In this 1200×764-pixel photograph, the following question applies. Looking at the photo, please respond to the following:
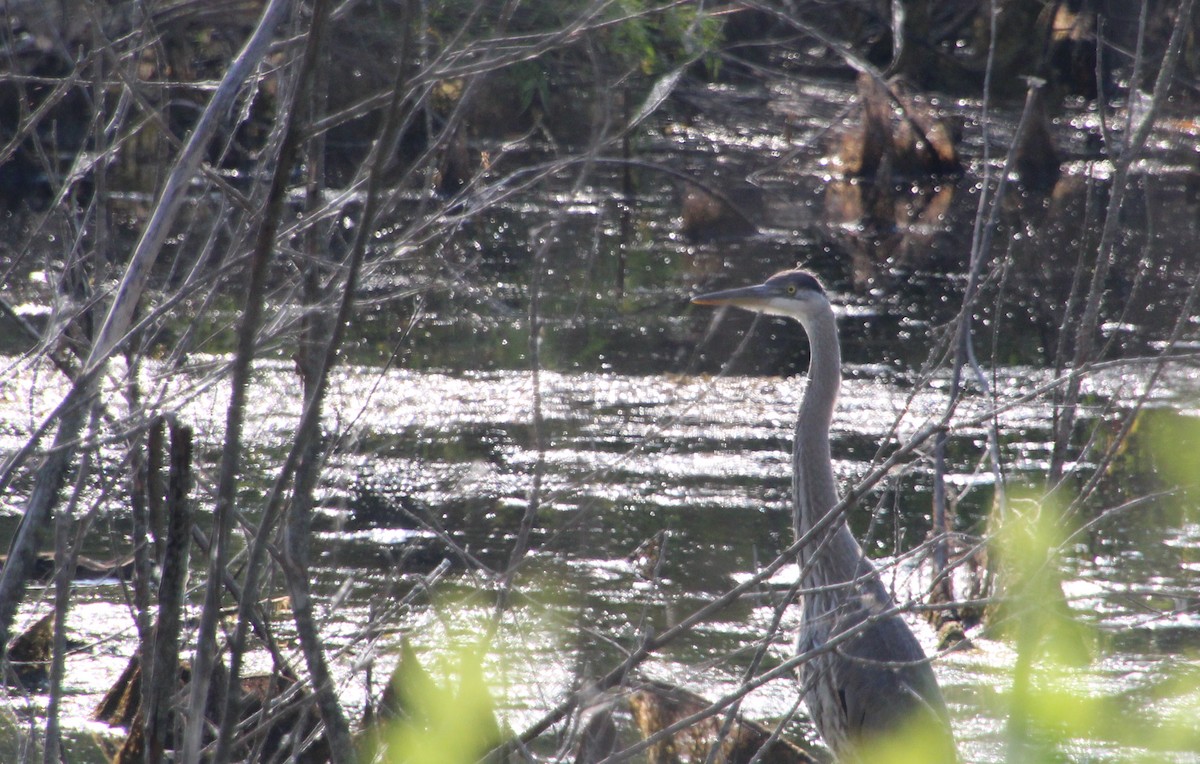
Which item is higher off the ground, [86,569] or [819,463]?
[819,463]

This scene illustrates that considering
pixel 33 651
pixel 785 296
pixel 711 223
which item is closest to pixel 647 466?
pixel 785 296

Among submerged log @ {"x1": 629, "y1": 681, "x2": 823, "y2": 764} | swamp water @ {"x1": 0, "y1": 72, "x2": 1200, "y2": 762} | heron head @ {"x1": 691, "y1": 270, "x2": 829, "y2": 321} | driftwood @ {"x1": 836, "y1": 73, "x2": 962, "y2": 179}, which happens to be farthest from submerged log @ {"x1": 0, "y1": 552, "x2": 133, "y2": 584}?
driftwood @ {"x1": 836, "y1": 73, "x2": 962, "y2": 179}

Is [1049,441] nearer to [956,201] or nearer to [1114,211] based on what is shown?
[1114,211]

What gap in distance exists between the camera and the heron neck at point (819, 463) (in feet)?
13.5

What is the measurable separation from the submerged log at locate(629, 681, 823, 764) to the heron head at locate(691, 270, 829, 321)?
1324 mm

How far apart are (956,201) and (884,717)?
42.2ft

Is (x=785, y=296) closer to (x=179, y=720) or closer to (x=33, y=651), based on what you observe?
(x=179, y=720)

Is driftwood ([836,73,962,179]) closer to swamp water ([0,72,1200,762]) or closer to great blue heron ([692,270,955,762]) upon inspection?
swamp water ([0,72,1200,762])

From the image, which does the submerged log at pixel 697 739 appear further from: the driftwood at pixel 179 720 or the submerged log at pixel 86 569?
the submerged log at pixel 86 569

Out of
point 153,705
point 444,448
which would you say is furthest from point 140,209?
point 153,705

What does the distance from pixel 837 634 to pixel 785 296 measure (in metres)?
1.42

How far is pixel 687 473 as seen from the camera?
744cm

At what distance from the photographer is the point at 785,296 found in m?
4.66

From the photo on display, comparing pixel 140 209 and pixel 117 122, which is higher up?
pixel 117 122
